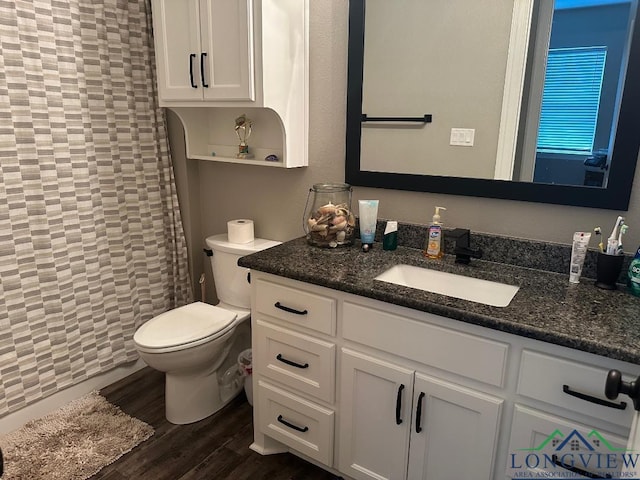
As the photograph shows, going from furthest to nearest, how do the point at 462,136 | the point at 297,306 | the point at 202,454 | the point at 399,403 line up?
the point at 202,454
the point at 462,136
the point at 297,306
the point at 399,403

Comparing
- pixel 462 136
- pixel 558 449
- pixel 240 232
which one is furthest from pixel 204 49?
pixel 558 449

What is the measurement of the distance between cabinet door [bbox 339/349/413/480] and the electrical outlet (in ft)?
2.88

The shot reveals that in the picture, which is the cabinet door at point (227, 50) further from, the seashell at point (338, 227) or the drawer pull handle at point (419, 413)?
the drawer pull handle at point (419, 413)

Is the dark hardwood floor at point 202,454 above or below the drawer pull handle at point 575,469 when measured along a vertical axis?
below

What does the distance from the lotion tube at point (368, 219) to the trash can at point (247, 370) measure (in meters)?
0.88

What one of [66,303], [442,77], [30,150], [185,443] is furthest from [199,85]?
[185,443]

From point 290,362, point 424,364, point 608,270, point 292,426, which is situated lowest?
point 292,426

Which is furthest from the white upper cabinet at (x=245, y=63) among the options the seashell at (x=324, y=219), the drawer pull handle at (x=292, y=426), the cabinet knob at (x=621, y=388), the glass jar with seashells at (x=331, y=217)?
the cabinet knob at (x=621, y=388)

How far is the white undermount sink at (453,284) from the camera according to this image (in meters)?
1.57

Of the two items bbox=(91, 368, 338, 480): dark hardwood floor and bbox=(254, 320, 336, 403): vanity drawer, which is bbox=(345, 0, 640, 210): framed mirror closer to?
bbox=(254, 320, 336, 403): vanity drawer

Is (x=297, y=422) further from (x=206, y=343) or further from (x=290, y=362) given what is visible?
(x=206, y=343)

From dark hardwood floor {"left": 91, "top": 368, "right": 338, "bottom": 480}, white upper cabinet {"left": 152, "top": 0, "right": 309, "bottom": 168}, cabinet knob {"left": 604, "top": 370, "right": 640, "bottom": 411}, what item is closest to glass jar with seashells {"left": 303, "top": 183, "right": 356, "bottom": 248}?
white upper cabinet {"left": 152, "top": 0, "right": 309, "bottom": 168}

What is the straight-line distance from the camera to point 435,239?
5.82 feet

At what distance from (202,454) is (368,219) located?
123 cm
